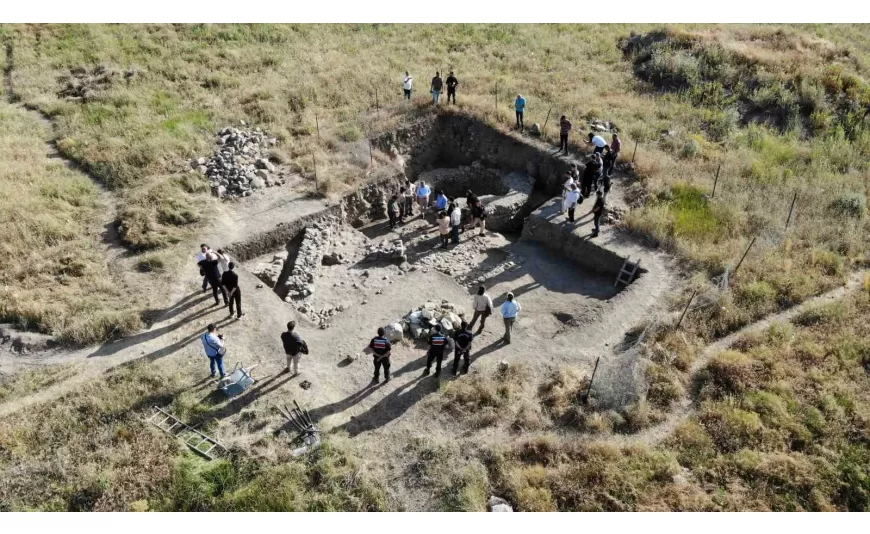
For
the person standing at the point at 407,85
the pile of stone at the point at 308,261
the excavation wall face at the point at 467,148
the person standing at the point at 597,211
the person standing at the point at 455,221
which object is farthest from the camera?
the person standing at the point at 407,85

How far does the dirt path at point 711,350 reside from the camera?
11344 millimetres

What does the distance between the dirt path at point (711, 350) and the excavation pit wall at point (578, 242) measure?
3.19 metres

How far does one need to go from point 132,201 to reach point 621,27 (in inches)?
1018

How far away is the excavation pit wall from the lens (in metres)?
16.9

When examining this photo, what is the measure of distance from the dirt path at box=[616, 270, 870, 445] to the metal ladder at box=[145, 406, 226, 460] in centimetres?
748

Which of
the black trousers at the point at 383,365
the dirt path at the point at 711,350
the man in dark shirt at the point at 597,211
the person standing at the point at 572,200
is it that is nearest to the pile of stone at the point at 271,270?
the black trousers at the point at 383,365

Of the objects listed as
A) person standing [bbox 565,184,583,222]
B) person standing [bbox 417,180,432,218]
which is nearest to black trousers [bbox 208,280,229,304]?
person standing [bbox 417,180,432,218]

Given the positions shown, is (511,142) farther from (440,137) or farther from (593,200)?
(593,200)

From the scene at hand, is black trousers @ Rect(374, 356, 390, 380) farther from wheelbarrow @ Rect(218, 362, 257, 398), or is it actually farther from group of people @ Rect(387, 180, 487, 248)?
group of people @ Rect(387, 180, 487, 248)

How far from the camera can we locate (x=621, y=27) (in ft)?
104

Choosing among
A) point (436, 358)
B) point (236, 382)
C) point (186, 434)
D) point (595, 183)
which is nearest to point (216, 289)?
point (236, 382)

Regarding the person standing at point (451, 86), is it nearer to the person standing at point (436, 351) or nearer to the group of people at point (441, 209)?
the group of people at point (441, 209)

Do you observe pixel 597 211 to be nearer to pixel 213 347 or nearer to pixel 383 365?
pixel 383 365
